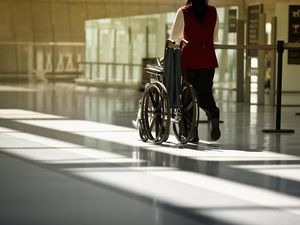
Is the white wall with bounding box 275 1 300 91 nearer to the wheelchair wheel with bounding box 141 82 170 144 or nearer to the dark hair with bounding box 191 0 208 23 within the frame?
the dark hair with bounding box 191 0 208 23

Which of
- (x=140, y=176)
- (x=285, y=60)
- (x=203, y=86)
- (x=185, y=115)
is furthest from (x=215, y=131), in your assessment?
(x=285, y=60)

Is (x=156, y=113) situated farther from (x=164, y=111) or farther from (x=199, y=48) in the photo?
(x=199, y=48)

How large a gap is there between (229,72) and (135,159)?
14.0 m

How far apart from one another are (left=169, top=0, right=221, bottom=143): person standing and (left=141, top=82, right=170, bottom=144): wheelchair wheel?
0.46m

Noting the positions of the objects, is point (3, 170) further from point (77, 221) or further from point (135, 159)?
point (77, 221)

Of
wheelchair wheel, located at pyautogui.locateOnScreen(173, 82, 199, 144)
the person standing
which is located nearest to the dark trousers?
the person standing

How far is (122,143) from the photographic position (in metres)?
9.58

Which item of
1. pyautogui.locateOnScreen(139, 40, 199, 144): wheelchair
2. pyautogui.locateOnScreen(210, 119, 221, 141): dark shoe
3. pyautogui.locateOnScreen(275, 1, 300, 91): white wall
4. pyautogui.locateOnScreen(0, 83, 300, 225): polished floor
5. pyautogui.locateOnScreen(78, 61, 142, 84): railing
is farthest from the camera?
pyautogui.locateOnScreen(78, 61, 142, 84): railing

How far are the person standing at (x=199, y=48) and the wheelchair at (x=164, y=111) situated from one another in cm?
16

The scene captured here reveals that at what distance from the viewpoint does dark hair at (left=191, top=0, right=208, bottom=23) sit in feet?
31.9

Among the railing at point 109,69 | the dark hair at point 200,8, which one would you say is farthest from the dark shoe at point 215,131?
the railing at point 109,69

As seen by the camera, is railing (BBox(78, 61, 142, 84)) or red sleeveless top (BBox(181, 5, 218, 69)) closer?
red sleeveless top (BBox(181, 5, 218, 69))

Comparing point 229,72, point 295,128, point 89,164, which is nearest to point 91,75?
point 229,72

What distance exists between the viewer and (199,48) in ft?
32.2
